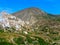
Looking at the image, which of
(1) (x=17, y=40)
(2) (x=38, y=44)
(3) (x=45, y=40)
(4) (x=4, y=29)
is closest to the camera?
(1) (x=17, y=40)

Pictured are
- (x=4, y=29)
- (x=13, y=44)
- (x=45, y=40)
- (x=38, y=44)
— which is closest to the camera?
(x=13, y=44)

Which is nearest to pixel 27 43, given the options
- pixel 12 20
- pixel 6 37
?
pixel 6 37

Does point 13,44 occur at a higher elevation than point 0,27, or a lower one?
lower

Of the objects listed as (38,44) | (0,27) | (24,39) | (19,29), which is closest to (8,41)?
(24,39)

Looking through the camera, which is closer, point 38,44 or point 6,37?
point 6,37

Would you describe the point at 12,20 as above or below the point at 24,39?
above

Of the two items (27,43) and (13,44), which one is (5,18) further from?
(13,44)

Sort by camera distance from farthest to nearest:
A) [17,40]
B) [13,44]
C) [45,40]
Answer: [45,40]
[17,40]
[13,44]

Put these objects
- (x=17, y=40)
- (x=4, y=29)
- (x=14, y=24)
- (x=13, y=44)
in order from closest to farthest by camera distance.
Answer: (x=13, y=44), (x=17, y=40), (x=4, y=29), (x=14, y=24)

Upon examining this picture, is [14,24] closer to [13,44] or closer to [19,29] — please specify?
[19,29]
